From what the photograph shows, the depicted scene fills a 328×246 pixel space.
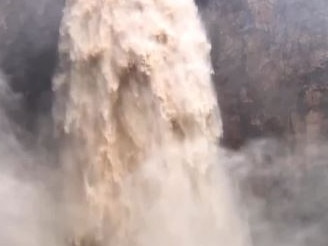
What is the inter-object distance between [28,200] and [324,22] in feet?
9.23

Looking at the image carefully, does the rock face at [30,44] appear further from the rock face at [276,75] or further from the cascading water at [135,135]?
the rock face at [276,75]

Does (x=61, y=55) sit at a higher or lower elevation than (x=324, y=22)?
higher

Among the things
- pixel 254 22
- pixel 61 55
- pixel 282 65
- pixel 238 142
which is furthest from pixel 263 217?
pixel 61 55

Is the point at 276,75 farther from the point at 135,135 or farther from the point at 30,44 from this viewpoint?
the point at 30,44

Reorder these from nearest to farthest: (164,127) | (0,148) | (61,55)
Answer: (164,127), (61,55), (0,148)

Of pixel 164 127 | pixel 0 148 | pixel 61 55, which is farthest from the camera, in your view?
pixel 0 148

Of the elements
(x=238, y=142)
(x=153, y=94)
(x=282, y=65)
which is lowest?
(x=238, y=142)

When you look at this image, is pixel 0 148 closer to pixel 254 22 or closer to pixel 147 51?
pixel 147 51

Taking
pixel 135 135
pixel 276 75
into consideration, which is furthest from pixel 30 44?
pixel 276 75

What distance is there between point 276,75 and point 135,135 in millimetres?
1527

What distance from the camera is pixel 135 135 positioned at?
4734 mm

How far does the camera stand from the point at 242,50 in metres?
5.67

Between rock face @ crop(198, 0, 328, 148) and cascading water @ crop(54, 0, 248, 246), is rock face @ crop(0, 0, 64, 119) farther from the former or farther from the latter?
rock face @ crop(198, 0, 328, 148)

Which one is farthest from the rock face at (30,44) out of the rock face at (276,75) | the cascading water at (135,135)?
the rock face at (276,75)
